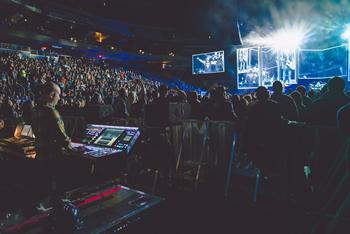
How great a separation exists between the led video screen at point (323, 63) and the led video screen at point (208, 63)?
14.7ft

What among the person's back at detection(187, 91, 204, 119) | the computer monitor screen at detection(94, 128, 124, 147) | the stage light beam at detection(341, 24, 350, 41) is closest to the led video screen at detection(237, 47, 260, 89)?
the stage light beam at detection(341, 24, 350, 41)

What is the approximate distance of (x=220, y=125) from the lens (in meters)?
4.29

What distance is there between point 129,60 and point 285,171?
142 ft

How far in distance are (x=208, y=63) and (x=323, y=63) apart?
626cm

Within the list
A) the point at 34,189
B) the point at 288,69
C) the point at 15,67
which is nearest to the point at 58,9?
the point at 15,67

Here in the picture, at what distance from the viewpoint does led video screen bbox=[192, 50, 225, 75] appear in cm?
1474

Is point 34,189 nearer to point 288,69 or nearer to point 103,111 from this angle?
point 103,111

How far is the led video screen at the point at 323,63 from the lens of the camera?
1040 centimetres

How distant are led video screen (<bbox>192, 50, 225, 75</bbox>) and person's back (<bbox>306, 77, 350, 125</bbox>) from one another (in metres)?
11.1

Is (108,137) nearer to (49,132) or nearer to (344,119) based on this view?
(49,132)

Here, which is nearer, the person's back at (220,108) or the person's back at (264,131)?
the person's back at (264,131)

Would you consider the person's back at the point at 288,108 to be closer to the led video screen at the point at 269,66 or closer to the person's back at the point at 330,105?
the person's back at the point at 330,105

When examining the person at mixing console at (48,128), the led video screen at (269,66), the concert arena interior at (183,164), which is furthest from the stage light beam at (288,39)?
the person at mixing console at (48,128)

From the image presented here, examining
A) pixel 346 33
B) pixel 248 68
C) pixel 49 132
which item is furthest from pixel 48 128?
pixel 248 68
